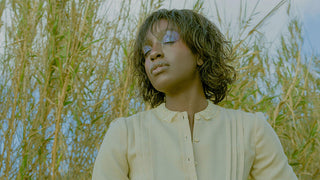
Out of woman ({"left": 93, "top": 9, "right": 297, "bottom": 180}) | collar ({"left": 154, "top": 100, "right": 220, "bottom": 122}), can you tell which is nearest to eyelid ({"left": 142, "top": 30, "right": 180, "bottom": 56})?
woman ({"left": 93, "top": 9, "right": 297, "bottom": 180})

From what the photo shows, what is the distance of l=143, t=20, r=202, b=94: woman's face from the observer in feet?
5.24

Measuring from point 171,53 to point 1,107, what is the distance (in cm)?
159

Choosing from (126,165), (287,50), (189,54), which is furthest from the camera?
(287,50)

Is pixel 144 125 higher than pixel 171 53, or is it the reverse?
pixel 171 53

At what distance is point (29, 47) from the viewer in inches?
104

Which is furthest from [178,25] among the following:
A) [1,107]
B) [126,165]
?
[1,107]

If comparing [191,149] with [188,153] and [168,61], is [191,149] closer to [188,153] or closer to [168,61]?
[188,153]

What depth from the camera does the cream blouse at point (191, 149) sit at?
5.00ft

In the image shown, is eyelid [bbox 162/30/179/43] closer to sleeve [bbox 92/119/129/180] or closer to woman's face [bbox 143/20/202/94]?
woman's face [bbox 143/20/202/94]

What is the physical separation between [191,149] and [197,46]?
452 millimetres

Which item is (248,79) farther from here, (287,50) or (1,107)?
(1,107)

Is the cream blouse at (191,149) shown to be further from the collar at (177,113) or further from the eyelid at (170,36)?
the eyelid at (170,36)

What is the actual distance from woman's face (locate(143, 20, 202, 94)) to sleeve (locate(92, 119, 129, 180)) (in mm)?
239

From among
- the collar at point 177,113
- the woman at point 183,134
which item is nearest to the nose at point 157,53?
the woman at point 183,134
